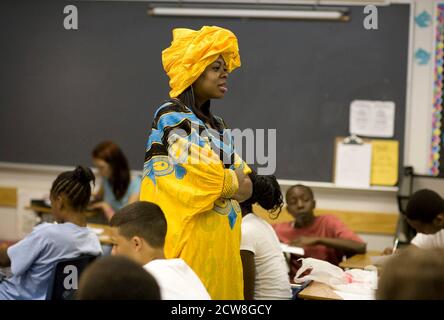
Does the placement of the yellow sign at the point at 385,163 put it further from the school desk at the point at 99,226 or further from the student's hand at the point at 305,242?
the school desk at the point at 99,226

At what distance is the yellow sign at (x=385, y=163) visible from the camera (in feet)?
16.4

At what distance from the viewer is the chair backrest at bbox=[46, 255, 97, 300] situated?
9.16ft

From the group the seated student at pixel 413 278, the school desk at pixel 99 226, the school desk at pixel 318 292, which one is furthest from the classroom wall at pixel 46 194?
the seated student at pixel 413 278

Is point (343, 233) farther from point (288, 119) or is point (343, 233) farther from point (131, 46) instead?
point (131, 46)

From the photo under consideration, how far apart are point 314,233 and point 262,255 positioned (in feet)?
3.64

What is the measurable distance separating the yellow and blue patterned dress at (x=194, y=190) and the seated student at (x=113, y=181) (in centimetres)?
230

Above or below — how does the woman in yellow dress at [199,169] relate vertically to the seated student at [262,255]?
above

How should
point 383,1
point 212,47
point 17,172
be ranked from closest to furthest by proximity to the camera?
point 212,47
point 383,1
point 17,172

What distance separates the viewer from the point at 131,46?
529cm

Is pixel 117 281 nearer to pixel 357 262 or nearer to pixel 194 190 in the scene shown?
pixel 194 190

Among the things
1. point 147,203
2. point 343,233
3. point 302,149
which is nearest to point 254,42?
point 302,149

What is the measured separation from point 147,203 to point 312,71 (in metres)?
3.21

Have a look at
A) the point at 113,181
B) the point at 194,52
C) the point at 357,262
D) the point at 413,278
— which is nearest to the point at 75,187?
the point at 194,52
